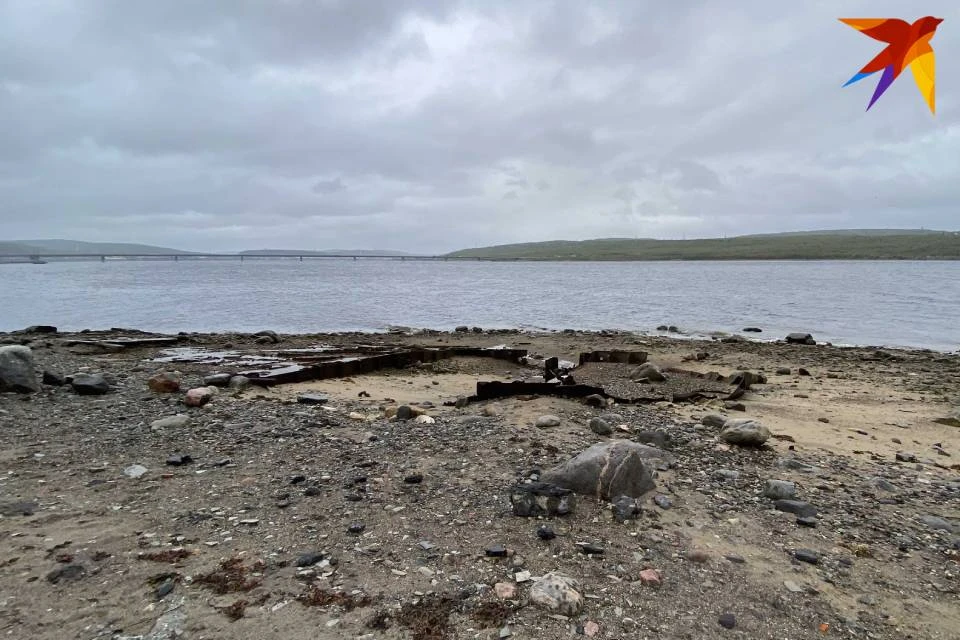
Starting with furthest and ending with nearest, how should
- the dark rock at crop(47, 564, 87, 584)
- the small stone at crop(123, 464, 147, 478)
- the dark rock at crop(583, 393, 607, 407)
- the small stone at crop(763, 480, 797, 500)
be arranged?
1. the dark rock at crop(583, 393, 607, 407)
2. the small stone at crop(123, 464, 147, 478)
3. the small stone at crop(763, 480, 797, 500)
4. the dark rock at crop(47, 564, 87, 584)

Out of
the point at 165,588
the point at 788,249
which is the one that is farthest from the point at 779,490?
the point at 788,249

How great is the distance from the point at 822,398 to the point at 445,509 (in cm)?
960

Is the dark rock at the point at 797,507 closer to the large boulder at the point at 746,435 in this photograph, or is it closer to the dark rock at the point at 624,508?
the dark rock at the point at 624,508

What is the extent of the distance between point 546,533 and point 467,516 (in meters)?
0.74

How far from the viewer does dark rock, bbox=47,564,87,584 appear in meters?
3.98

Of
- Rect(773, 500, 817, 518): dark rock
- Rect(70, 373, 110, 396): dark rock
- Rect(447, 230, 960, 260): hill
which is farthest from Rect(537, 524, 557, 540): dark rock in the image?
Rect(447, 230, 960, 260): hill

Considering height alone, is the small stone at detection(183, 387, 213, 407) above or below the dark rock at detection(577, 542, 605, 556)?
above

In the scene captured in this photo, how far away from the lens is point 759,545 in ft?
15.3

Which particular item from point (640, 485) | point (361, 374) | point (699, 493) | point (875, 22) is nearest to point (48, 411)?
point (361, 374)

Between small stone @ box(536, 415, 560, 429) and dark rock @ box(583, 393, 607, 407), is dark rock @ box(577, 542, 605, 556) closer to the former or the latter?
small stone @ box(536, 415, 560, 429)

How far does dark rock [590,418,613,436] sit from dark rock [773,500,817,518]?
2.48 metres

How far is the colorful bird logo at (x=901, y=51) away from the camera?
4.78m

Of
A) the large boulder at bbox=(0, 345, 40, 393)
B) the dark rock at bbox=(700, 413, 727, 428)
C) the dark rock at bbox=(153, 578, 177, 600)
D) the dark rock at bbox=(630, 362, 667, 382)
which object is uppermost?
the large boulder at bbox=(0, 345, 40, 393)

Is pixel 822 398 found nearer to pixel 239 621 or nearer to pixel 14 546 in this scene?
pixel 239 621
